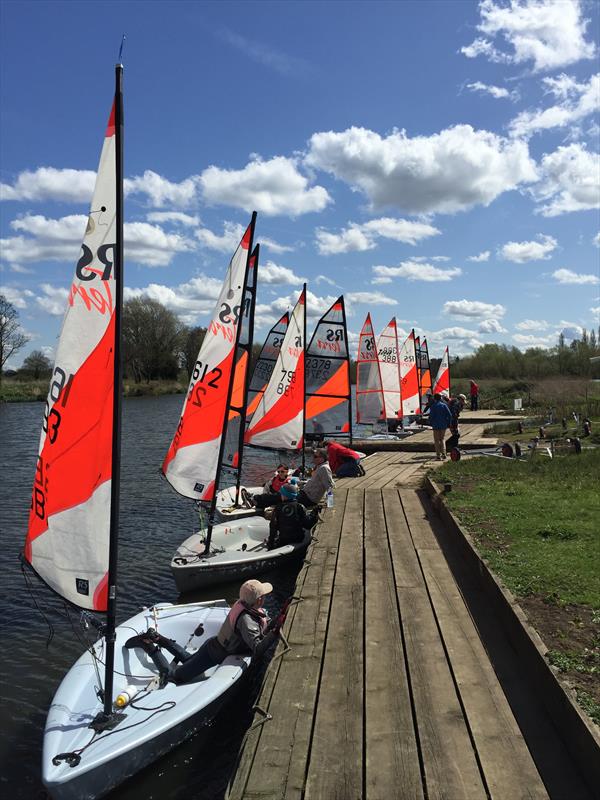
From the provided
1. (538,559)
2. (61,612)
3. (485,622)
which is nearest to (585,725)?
(485,622)

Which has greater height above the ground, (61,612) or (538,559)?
(538,559)

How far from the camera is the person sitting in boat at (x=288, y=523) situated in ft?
33.3

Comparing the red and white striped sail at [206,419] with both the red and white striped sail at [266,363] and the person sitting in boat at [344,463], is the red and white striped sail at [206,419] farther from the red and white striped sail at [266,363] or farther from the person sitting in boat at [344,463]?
the red and white striped sail at [266,363]

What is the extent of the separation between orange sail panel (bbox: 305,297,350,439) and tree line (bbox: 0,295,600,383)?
38513 mm

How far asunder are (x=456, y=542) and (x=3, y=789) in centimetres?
592

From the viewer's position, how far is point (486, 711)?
168 inches

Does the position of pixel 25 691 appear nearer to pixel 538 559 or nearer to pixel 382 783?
pixel 382 783

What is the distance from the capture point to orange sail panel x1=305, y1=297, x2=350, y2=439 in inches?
735

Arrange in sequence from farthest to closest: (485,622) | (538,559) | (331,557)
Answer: (331,557), (538,559), (485,622)

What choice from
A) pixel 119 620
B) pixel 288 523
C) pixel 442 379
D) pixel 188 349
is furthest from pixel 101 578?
pixel 188 349

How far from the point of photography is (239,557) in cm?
962

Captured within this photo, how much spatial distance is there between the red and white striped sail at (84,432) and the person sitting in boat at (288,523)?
5.38 m

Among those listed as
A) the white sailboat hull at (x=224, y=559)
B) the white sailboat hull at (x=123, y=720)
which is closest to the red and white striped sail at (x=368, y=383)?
the white sailboat hull at (x=224, y=559)

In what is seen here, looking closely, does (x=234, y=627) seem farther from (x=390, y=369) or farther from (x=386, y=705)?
(x=390, y=369)
